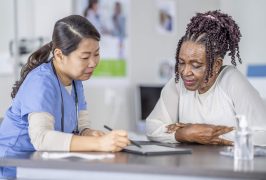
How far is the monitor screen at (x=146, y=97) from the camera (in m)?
4.81

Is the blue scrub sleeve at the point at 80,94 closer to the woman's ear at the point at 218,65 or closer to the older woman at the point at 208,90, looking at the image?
the older woman at the point at 208,90

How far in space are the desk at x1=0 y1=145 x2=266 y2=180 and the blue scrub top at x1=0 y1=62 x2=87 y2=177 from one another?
19 centimetres

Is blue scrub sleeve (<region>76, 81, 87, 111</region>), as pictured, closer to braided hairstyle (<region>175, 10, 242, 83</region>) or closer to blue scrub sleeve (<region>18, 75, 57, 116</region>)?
blue scrub sleeve (<region>18, 75, 57, 116</region>)

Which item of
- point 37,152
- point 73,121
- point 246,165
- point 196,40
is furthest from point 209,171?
point 196,40

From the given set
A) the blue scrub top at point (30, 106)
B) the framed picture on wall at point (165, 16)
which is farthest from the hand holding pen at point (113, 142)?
the framed picture on wall at point (165, 16)

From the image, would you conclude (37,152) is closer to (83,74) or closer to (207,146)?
(83,74)

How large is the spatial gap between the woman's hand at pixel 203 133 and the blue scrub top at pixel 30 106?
0.44 m

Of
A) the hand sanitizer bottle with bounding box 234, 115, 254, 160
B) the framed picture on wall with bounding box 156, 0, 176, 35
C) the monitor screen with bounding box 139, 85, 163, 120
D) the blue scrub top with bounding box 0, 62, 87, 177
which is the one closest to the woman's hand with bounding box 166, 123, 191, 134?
the blue scrub top with bounding box 0, 62, 87, 177

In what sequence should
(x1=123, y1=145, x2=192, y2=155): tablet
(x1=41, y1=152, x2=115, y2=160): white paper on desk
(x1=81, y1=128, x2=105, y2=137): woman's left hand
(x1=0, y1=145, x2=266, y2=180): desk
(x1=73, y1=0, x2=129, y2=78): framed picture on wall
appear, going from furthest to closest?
(x1=73, y1=0, x2=129, y2=78): framed picture on wall
(x1=81, y1=128, x2=105, y2=137): woman's left hand
(x1=123, y1=145, x2=192, y2=155): tablet
(x1=41, y1=152, x2=115, y2=160): white paper on desk
(x1=0, y1=145, x2=266, y2=180): desk

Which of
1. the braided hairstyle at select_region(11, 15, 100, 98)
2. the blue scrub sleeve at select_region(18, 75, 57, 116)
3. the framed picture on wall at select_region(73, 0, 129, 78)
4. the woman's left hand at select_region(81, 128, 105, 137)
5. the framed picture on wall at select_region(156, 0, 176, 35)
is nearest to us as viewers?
the blue scrub sleeve at select_region(18, 75, 57, 116)

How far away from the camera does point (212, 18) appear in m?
2.31

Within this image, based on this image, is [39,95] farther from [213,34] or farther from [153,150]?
[213,34]

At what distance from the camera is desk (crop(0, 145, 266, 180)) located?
1.46 metres

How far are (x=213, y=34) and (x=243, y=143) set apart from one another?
28.0 inches
